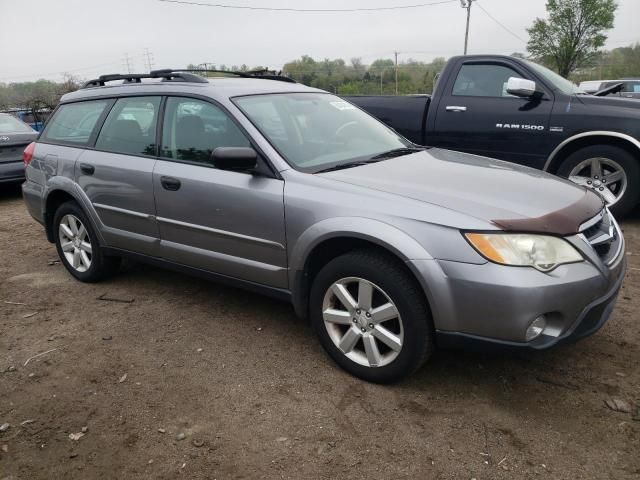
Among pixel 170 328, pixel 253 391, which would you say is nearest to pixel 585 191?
pixel 253 391

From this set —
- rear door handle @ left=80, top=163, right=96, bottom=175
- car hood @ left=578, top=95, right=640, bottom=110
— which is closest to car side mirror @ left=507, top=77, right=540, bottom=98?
car hood @ left=578, top=95, right=640, bottom=110

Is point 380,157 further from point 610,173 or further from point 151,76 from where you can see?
point 610,173

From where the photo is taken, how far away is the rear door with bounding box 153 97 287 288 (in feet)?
10.3

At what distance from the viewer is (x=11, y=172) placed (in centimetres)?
848

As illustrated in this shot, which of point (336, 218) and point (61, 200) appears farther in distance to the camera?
point (61, 200)

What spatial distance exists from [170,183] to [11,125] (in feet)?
23.7

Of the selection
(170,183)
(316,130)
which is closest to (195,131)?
(170,183)

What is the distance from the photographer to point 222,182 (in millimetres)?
3312

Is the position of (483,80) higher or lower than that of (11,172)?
higher

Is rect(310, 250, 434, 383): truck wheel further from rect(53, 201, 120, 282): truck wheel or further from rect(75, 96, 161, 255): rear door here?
rect(53, 201, 120, 282): truck wheel

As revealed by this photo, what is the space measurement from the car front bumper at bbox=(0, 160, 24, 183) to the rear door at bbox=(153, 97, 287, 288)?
239 inches

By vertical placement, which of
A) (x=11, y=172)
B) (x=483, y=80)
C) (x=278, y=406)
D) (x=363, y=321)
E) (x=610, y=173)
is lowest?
(x=278, y=406)

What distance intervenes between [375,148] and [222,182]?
1.08 m

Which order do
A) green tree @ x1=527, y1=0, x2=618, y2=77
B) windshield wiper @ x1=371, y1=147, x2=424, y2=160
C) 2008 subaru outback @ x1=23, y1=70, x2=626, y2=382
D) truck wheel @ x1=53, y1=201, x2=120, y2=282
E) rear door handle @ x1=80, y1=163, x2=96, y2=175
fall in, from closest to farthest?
1. 2008 subaru outback @ x1=23, y1=70, x2=626, y2=382
2. windshield wiper @ x1=371, y1=147, x2=424, y2=160
3. rear door handle @ x1=80, y1=163, x2=96, y2=175
4. truck wheel @ x1=53, y1=201, x2=120, y2=282
5. green tree @ x1=527, y1=0, x2=618, y2=77
